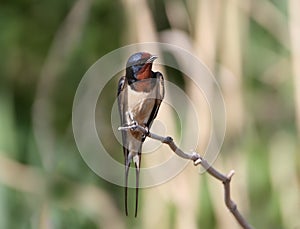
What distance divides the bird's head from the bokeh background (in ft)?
1.86

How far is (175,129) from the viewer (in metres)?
1.18

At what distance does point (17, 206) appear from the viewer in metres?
1.58

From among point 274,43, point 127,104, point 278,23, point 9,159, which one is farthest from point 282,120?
point 127,104

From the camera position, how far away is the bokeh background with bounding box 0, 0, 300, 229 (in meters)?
1.17

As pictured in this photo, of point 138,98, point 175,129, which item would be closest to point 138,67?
point 138,98

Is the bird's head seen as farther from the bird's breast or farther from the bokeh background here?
the bokeh background

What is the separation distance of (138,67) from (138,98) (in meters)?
0.02

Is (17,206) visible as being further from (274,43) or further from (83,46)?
(274,43)

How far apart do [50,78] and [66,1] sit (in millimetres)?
374

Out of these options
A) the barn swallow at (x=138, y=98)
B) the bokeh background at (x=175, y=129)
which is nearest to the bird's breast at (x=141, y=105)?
the barn swallow at (x=138, y=98)

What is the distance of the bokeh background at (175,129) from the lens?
1.17 metres

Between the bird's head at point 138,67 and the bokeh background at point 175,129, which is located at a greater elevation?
the bokeh background at point 175,129

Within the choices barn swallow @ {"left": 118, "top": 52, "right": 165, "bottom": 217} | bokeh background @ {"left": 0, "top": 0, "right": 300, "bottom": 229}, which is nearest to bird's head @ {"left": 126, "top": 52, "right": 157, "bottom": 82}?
barn swallow @ {"left": 118, "top": 52, "right": 165, "bottom": 217}

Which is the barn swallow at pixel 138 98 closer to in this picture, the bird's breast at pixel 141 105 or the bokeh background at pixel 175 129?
the bird's breast at pixel 141 105
